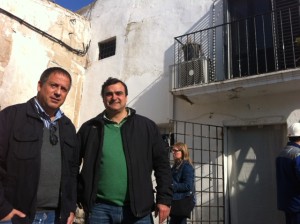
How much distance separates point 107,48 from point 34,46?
2061mm

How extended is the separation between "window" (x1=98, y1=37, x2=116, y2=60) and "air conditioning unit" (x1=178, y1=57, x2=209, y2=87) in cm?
301

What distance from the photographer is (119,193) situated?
2.48 meters

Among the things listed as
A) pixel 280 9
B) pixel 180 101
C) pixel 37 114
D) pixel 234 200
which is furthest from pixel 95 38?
pixel 37 114

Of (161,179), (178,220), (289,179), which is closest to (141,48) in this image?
(178,220)

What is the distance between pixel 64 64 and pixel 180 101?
3.68 metres

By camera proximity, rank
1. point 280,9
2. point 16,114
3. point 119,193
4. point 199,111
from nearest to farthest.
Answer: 1. point 16,114
2. point 119,193
3. point 280,9
4. point 199,111

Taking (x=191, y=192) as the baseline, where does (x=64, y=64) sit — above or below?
above

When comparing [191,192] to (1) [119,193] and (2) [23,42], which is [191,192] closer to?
(1) [119,193]

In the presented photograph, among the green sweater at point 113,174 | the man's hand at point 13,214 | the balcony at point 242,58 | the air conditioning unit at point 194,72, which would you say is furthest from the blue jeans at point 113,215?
the air conditioning unit at point 194,72

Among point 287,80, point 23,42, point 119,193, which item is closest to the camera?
point 119,193

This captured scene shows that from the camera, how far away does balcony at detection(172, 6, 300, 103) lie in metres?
5.89

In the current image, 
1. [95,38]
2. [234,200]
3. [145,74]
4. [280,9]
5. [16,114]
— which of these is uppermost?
[95,38]

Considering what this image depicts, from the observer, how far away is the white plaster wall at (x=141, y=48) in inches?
301

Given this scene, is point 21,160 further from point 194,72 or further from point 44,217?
point 194,72
